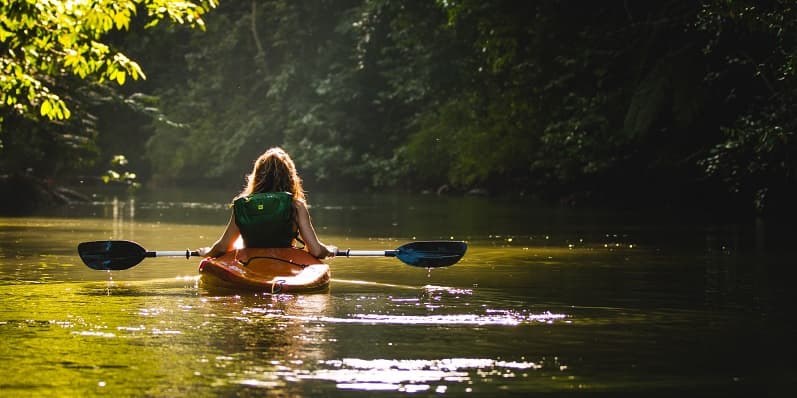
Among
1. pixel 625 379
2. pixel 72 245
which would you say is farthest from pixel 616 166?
pixel 625 379

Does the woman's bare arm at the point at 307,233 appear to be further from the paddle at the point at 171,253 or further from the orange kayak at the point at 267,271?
the paddle at the point at 171,253

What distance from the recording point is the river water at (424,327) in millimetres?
7684

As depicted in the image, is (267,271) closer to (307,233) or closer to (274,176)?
(307,233)

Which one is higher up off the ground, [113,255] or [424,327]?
[113,255]

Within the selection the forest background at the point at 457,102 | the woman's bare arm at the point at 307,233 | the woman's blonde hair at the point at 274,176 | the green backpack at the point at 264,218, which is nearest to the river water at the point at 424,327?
the woman's bare arm at the point at 307,233

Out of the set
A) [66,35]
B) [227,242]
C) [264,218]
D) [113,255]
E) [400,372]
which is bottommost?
[400,372]

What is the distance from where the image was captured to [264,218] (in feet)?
42.8

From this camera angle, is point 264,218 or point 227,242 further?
point 227,242

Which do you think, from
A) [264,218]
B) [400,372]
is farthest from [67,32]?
[400,372]

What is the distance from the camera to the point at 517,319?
1052 cm

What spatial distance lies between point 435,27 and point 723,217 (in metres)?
20.0

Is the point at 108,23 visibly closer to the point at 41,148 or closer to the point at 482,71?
the point at 41,148

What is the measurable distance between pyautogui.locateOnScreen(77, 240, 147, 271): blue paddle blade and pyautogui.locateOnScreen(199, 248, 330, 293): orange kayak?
1.09 metres

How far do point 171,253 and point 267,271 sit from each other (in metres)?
1.37
